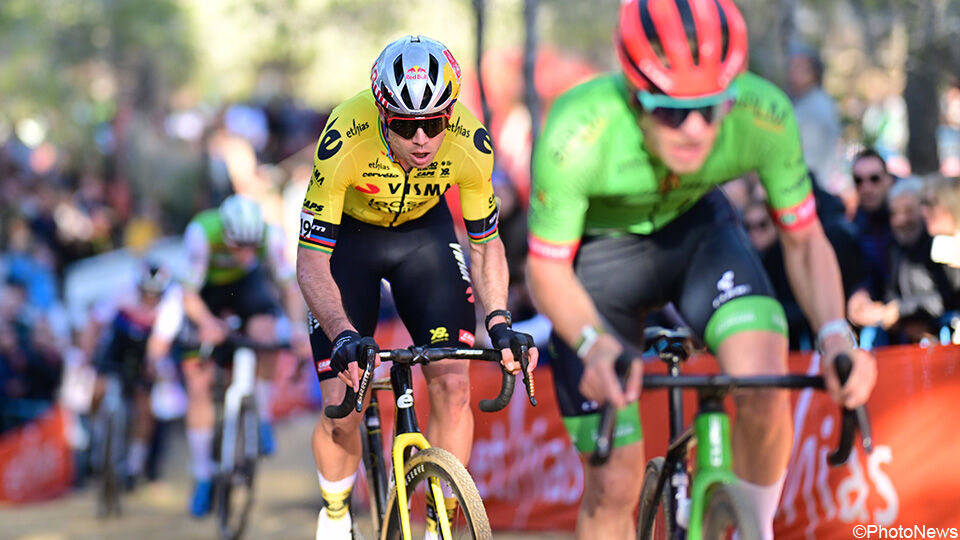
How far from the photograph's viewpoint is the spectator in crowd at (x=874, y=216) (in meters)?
7.58

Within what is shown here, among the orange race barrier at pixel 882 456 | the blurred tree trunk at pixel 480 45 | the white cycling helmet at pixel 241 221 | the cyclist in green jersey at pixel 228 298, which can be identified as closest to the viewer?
the orange race barrier at pixel 882 456

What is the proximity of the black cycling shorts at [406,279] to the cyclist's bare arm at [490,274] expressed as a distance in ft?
0.40

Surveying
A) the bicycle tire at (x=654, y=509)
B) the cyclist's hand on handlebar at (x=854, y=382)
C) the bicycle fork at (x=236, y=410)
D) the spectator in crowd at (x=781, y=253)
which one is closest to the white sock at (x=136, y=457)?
the bicycle fork at (x=236, y=410)

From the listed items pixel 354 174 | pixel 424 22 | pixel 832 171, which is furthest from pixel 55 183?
pixel 354 174

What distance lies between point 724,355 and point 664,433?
3199 millimetres

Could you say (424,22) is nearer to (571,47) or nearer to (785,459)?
(571,47)

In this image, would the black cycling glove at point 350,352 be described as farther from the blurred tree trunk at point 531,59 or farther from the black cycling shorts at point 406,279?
the blurred tree trunk at point 531,59

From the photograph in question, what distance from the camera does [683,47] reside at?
4.14m

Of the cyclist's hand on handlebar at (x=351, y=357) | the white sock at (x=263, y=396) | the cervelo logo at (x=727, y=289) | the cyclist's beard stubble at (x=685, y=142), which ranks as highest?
the cyclist's beard stubble at (x=685, y=142)

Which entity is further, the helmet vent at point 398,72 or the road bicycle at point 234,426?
the road bicycle at point 234,426

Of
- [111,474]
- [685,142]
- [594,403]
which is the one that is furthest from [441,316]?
[111,474]

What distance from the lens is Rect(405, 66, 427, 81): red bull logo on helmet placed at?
4841 millimetres

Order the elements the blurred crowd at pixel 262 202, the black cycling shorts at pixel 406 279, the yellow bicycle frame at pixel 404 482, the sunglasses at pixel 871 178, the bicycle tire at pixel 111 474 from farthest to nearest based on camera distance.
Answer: the bicycle tire at pixel 111 474, the sunglasses at pixel 871 178, the blurred crowd at pixel 262 202, the black cycling shorts at pixel 406 279, the yellow bicycle frame at pixel 404 482

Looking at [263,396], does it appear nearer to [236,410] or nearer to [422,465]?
[236,410]
